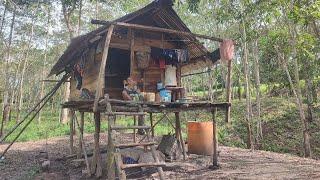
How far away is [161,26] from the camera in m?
13.3

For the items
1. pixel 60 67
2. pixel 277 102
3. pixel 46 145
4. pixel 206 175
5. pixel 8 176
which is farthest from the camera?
pixel 277 102

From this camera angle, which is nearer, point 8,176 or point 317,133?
point 8,176

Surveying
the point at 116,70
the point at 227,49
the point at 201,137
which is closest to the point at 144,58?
the point at 116,70

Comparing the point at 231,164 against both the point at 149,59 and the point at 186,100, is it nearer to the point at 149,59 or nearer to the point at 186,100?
the point at 186,100

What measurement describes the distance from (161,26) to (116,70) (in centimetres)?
233

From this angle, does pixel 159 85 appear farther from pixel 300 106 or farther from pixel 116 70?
pixel 300 106

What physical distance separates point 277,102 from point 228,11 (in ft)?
56.7

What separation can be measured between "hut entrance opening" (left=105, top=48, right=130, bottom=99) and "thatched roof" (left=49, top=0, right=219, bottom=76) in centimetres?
96

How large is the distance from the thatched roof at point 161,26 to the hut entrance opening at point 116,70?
96cm

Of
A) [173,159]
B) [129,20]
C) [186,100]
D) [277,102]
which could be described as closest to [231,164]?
[173,159]

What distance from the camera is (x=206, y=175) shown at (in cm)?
1109

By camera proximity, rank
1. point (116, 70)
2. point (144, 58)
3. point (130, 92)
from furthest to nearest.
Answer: point (116, 70)
point (144, 58)
point (130, 92)

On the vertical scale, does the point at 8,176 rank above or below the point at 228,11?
below

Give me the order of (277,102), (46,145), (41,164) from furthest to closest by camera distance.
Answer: (277,102), (46,145), (41,164)
